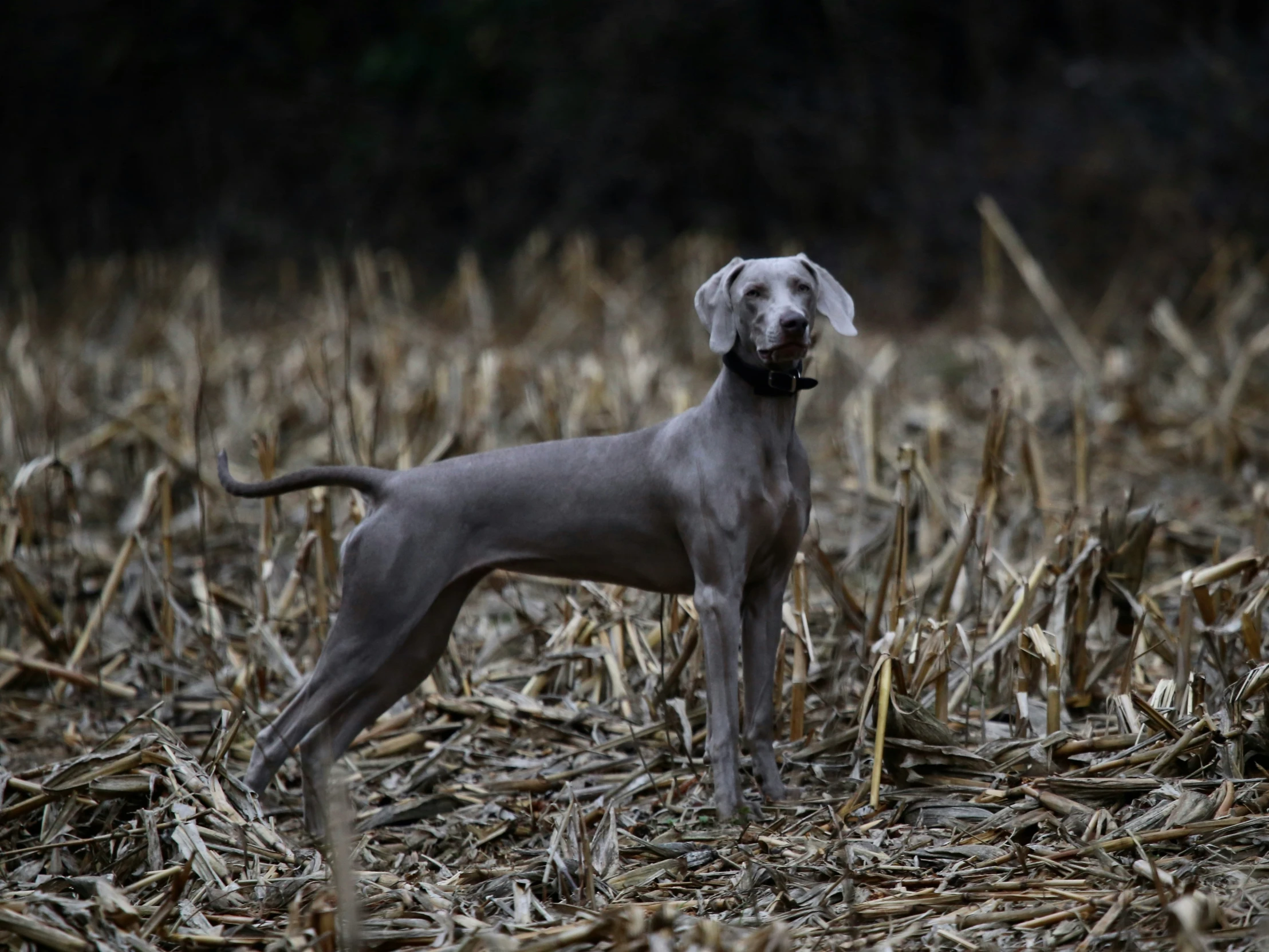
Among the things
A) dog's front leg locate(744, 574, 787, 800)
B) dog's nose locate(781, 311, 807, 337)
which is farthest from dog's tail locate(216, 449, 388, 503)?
dog's nose locate(781, 311, 807, 337)

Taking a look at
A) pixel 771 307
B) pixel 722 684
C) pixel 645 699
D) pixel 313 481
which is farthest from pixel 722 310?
pixel 645 699

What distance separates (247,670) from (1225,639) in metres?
3.24

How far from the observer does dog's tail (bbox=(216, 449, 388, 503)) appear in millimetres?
3875

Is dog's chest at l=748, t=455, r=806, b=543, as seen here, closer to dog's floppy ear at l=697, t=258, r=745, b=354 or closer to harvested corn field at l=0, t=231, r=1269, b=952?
dog's floppy ear at l=697, t=258, r=745, b=354

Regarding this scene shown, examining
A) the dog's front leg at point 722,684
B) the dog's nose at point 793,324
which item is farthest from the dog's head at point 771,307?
the dog's front leg at point 722,684

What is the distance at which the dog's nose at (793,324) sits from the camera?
11.4ft

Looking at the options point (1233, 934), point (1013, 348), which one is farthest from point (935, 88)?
point (1233, 934)

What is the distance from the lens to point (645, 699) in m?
4.56

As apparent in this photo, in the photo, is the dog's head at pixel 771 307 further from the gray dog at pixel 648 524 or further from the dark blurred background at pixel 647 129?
the dark blurred background at pixel 647 129

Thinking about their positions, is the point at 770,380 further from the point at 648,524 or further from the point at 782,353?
the point at 648,524

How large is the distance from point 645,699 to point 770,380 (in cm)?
140

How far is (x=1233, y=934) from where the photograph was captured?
2.73 metres

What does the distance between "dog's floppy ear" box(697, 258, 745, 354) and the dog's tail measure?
1.06 m

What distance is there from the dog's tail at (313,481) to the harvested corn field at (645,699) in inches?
26.8
